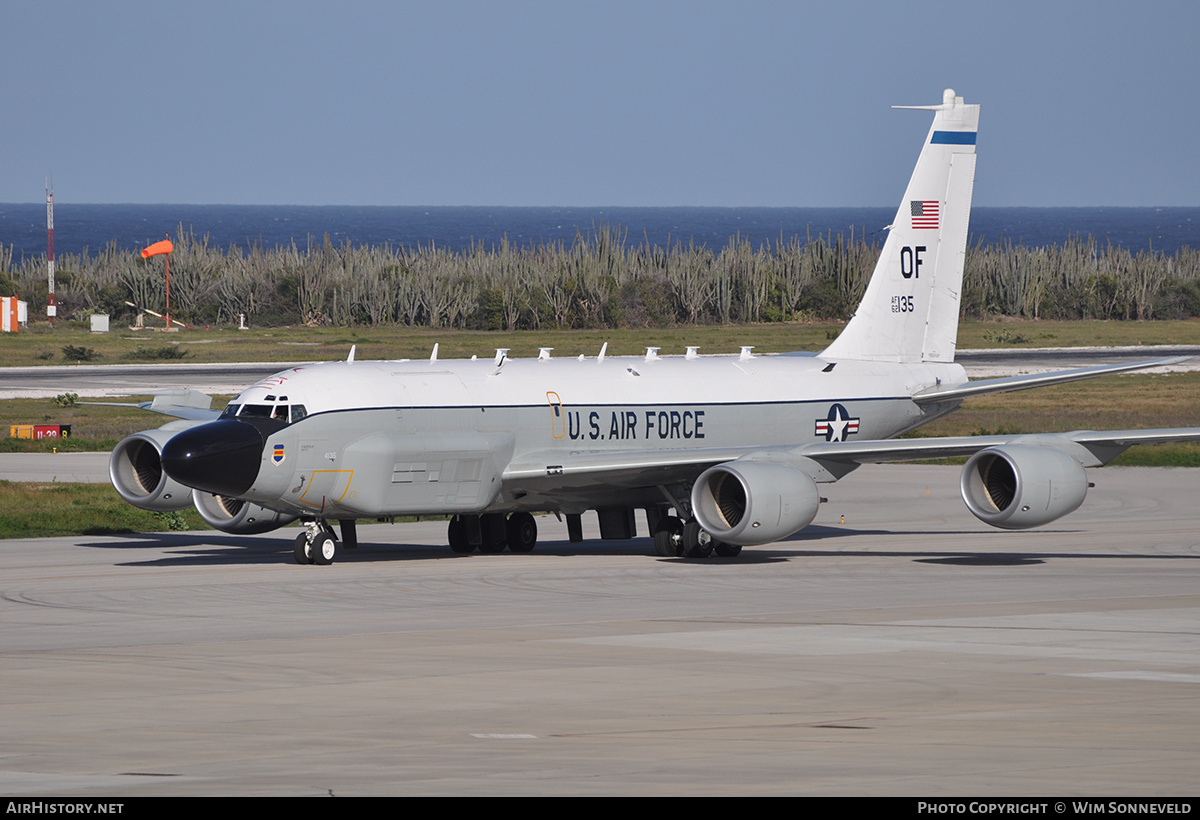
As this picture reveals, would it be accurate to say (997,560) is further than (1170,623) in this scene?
Yes

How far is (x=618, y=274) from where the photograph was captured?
438 ft

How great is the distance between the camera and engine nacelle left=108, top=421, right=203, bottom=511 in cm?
3434

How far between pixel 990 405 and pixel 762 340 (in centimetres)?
3198

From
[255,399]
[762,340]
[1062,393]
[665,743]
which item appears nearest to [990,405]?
[1062,393]

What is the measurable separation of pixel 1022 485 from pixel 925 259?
36.3ft

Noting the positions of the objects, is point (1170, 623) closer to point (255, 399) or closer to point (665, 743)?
point (665, 743)

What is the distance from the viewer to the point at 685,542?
34062 mm

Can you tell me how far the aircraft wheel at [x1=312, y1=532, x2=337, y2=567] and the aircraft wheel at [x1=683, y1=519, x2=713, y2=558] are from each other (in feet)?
23.5

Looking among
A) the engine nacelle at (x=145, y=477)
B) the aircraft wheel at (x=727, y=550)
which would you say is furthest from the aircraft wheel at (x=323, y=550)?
the aircraft wheel at (x=727, y=550)

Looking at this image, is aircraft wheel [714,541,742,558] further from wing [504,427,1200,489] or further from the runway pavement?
wing [504,427,1200,489]

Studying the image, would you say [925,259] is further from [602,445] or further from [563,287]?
[563,287]

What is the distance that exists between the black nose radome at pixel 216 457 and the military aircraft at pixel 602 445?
0.03 metres

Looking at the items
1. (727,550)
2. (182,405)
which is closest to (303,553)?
(182,405)

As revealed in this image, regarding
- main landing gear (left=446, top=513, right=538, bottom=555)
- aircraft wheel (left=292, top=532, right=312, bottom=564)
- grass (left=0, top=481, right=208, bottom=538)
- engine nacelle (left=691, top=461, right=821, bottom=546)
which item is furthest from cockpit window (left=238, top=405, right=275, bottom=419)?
grass (left=0, top=481, right=208, bottom=538)
